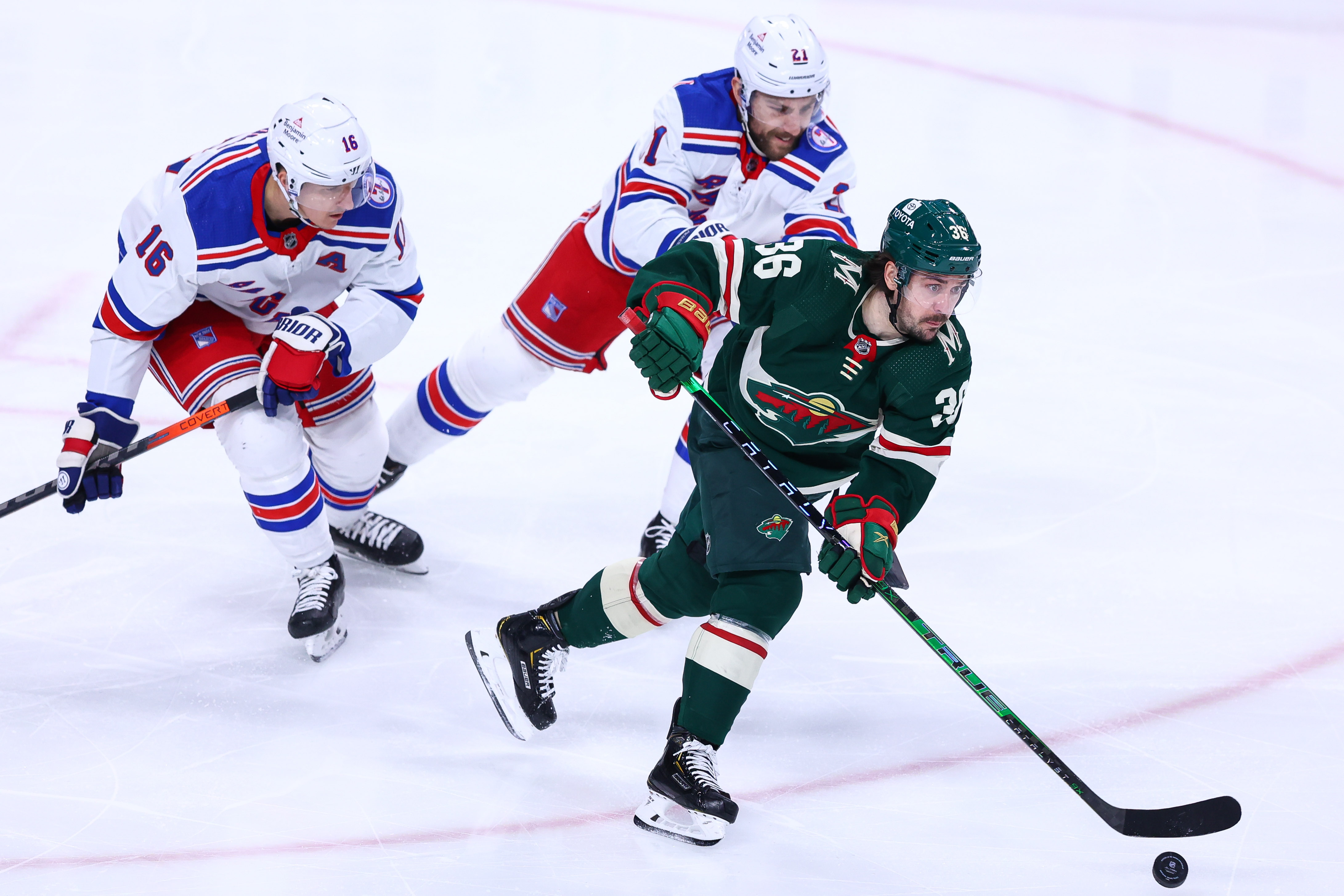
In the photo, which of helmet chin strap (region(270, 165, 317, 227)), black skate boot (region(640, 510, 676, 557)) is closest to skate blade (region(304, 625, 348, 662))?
black skate boot (region(640, 510, 676, 557))

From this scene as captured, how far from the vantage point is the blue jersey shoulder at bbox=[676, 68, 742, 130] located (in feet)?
10.3

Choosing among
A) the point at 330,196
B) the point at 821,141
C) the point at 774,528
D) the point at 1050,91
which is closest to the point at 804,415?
the point at 774,528

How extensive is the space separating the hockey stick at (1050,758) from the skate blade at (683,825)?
519 mm

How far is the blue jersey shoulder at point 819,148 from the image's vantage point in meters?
3.21

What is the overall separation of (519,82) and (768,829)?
4.97m

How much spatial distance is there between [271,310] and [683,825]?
152 centimetres

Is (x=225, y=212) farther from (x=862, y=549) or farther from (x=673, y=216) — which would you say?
(x=862, y=549)

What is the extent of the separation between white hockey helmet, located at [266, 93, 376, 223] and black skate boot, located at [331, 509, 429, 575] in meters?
0.91

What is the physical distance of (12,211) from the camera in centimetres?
511

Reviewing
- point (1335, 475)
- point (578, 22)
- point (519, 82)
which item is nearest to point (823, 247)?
point (1335, 475)

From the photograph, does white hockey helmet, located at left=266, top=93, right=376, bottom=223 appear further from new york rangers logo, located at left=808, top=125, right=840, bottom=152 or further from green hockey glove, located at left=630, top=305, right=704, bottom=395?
new york rangers logo, located at left=808, top=125, right=840, bottom=152

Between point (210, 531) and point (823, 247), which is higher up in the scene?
point (823, 247)

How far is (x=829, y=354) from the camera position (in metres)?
2.46

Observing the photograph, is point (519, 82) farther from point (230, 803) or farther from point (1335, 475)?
point (230, 803)
